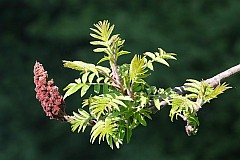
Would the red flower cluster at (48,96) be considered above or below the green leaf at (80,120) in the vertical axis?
above

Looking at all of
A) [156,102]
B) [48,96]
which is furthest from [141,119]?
[48,96]

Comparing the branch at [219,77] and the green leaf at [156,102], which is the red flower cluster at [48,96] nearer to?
the green leaf at [156,102]

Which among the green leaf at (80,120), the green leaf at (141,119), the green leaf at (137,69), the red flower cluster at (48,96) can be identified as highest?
the green leaf at (137,69)

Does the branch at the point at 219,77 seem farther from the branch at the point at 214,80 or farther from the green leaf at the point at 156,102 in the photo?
the green leaf at the point at 156,102

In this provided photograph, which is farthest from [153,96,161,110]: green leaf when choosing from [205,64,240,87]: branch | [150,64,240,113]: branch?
[205,64,240,87]: branch

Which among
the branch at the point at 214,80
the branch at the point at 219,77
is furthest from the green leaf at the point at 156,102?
the branch at the point at 219,77

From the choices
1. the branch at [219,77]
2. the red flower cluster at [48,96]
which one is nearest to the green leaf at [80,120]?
the red flower cluster at [48,96]

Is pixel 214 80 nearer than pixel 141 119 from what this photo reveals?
No

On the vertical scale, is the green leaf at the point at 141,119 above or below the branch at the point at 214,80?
below

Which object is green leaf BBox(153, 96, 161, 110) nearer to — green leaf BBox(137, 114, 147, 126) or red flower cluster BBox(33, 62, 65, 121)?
green leaf BBox(137, 114, 147, 126)

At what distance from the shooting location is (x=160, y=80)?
349 centimetres

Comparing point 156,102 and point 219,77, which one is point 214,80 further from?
point 156,102

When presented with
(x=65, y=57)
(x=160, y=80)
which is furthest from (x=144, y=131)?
(x=65, y=57)

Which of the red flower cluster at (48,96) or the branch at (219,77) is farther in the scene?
the branch at (219,77)
